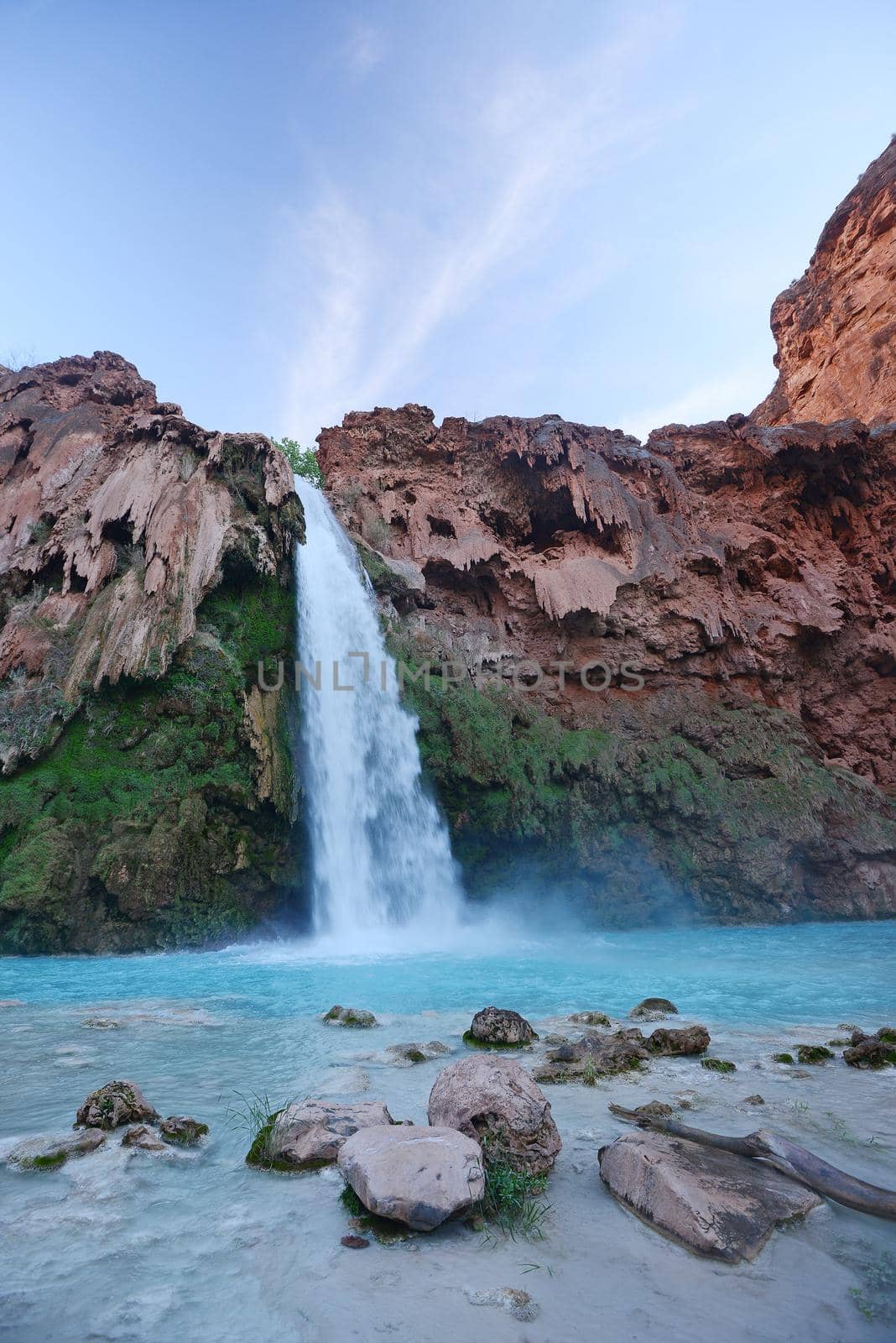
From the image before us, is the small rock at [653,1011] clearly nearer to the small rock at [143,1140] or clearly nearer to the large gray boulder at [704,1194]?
the large gray boulder at [704,1194]

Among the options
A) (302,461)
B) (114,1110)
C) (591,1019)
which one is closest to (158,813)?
(591,1019)

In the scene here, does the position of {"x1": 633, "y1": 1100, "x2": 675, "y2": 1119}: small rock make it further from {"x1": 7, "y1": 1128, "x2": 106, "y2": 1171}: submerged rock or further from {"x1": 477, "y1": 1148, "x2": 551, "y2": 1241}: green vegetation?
{"x1": 7, "y1": 1128, "x2": 106, "y2": 1171}: submerged rock

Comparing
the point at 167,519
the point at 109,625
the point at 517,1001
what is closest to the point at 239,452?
the point at 167,519

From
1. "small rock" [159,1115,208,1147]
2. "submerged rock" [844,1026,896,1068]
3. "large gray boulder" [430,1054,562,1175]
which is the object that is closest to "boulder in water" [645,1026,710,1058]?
"submerged rock" [844,1026,896,1068]

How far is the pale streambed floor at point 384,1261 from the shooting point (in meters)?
1.85

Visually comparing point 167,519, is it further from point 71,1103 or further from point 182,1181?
point 182,1181

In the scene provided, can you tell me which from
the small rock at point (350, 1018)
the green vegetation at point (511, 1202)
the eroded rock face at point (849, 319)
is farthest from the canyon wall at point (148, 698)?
the eroded rock face at point (849, 319)

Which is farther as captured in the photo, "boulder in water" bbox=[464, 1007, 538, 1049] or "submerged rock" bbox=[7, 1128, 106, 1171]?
"boulder in water" bbox=[464, 1007, 538, 1049]

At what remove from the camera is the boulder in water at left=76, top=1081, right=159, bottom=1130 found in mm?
3254

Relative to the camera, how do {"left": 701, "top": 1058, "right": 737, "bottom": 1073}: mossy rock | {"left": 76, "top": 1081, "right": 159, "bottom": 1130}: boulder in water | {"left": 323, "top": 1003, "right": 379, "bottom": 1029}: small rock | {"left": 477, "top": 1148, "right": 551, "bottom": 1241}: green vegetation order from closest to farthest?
1. {"left": 477, "top": 1148, "right": 551, "bottom": 1241}: green vegetation
2. {"left": 76, "top": 1081, "right": 159, "bottom": 1130}: boulder in water
3. {"left": 701, "top": 1058, "right": 737, "bottom": 1073}: mossy rock
4. {"left": 323, "top": 1003, "right": 379, "bottom": 1029}: small rock

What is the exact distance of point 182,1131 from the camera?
3.19m

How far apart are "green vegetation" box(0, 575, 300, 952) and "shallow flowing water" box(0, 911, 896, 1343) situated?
489cm

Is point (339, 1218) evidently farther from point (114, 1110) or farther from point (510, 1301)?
point (114, 1110)

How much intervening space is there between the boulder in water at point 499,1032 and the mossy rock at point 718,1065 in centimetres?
132
